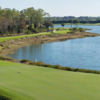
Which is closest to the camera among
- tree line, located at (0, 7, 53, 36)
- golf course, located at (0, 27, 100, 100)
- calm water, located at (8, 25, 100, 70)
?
golf course, located at (0, 27, 100, 100)

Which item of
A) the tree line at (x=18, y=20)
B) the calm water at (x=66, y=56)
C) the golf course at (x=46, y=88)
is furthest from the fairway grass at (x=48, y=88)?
the tree line at (x=18, y=20)

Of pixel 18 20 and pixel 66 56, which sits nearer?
pixel 66 56

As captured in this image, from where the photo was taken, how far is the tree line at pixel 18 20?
66037 mm

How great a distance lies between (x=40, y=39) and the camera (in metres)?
63.7

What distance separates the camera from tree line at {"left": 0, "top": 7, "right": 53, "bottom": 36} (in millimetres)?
66037

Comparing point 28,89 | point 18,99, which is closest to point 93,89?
point 28,89

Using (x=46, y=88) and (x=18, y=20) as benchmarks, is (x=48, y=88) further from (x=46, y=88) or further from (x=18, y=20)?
(x=18, y=20)

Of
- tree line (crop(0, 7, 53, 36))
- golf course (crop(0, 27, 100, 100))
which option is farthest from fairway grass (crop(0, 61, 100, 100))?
tree line (crop(0, 7, 53, 36))

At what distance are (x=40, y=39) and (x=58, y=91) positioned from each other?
176 ft

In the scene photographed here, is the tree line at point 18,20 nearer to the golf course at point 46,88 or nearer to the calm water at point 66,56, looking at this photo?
the calm water at point 66,56

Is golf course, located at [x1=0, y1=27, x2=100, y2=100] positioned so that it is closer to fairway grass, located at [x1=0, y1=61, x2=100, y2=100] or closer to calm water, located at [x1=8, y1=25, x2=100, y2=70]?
fairway grass, located at [x1=0, y1=61, x2=100, y2=100]

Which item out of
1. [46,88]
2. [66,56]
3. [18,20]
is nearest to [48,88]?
[46,88]

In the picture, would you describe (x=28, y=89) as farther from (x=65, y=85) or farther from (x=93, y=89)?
(x=93, y=89)

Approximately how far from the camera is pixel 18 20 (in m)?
77.7
